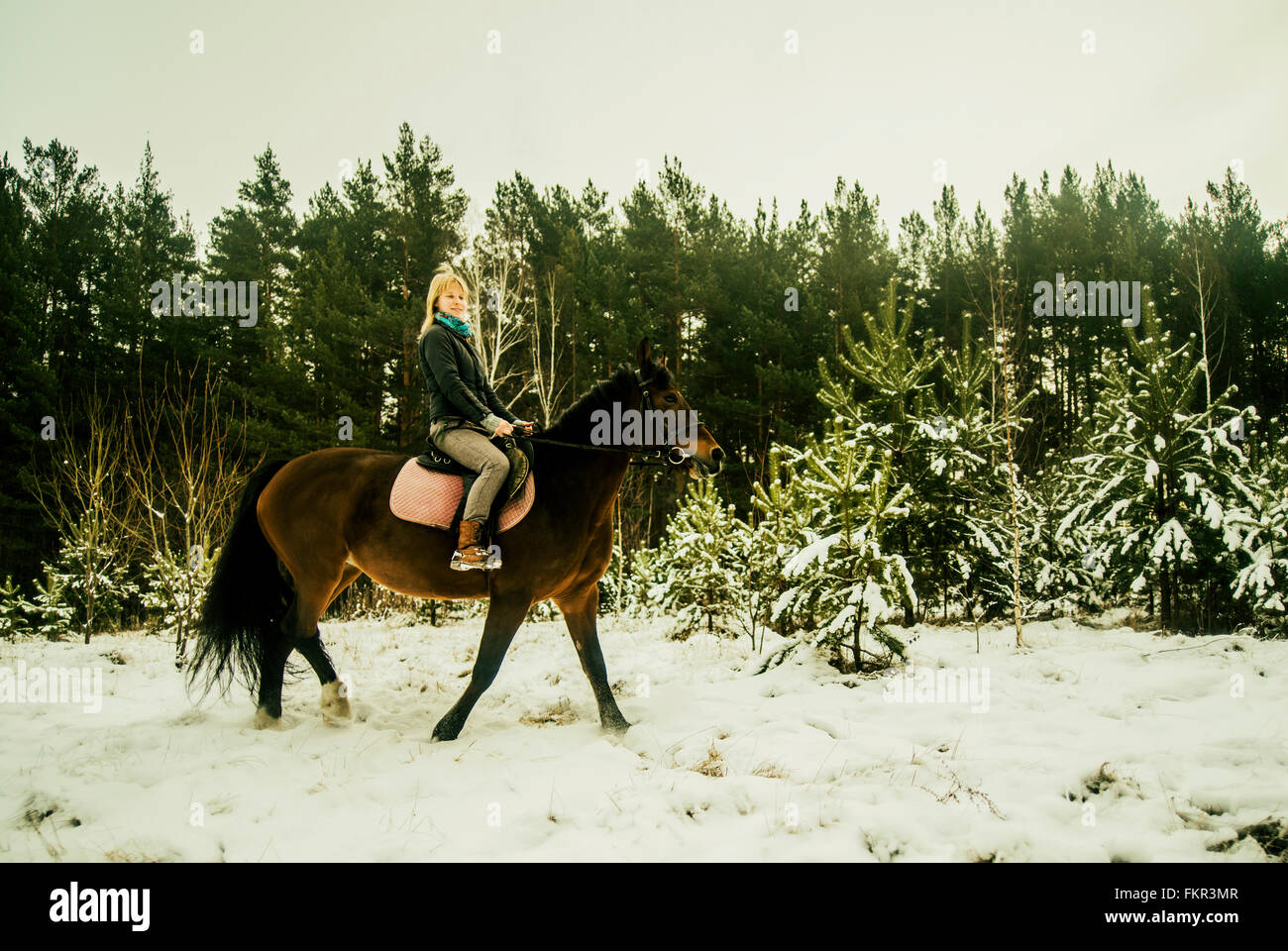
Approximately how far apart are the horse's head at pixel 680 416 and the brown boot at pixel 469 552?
4.76ft

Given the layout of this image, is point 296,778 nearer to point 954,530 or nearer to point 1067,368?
point 954,530

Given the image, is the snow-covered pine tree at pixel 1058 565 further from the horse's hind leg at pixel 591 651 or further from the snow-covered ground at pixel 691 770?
the horse's hind leg at pixel 591 651

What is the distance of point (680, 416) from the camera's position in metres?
4.37

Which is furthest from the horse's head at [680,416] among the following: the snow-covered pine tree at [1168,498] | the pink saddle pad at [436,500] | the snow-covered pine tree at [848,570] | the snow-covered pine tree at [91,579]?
the snow-covered pine tree at [91,579]

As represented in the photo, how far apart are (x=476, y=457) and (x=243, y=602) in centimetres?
232

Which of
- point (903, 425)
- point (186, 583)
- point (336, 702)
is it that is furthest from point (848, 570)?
point (186, 583)

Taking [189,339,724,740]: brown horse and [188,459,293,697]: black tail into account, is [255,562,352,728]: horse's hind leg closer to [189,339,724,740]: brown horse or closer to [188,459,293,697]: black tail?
[189,339,724,740]: brown horse

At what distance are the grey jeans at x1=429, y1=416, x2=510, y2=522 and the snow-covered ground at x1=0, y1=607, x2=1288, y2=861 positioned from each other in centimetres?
157

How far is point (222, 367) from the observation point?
66.8ft

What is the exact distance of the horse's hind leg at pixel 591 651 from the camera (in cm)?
438

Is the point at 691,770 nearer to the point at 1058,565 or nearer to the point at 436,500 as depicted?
the point at 436,500
